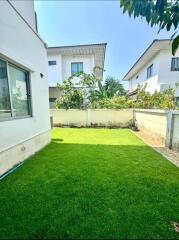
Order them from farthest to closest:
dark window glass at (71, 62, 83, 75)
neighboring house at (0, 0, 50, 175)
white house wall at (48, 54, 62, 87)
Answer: dark window glass at (71, 62, 83, 75) < white house wall at (48, 54, 62, 87) < neighboring house at (0, 0, 50, 175)

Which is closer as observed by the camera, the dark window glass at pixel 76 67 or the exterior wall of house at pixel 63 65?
the exterior wall of house at pixel 63 65

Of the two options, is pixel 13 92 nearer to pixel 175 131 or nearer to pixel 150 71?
pixel 175 131

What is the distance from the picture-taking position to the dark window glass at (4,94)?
12.0 feet

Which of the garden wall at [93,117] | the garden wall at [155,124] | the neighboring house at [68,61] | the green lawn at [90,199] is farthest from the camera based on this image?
the neighboring house at [68,61]

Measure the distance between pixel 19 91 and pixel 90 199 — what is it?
12.4ft

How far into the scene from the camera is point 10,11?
3787 mm

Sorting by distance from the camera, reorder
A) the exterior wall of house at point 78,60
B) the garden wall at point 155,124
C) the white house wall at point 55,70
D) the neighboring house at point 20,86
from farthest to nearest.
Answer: the exterior wall of house at point 78,60 → the white house wall at point 55,70 → the garden wall at point 155,124 → the neighboring house at point 20,86

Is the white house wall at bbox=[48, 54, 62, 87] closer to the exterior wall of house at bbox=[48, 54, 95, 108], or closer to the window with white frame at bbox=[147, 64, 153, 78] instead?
the exterior wall of house at bbox=[48, 54, 95, 108]

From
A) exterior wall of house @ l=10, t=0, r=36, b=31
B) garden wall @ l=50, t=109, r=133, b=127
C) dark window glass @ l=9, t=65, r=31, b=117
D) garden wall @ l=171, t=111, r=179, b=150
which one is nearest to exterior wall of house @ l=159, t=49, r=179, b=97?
garden wall @ l=50, t=109, r=133, b=127

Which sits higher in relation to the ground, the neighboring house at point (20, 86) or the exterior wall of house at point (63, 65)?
the exterior wall of house at point (63, 65)

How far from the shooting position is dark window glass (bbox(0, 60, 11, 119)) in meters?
3.67

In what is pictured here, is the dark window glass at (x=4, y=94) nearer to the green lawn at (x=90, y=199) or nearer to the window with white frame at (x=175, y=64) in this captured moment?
the green lawn at (x=90, y=199)

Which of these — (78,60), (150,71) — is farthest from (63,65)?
(150,71)

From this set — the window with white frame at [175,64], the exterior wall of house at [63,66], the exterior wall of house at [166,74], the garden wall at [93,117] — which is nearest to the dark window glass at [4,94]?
the garden wall at [93,117]
